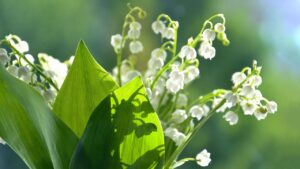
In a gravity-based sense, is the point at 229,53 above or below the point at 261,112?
above

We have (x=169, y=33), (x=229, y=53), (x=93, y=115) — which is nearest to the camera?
(x=93, y=115)

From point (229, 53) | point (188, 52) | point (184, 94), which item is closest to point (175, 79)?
point (188, 52)

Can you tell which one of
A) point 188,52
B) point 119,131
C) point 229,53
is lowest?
point 119,131

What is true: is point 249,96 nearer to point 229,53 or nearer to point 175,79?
point 175,79

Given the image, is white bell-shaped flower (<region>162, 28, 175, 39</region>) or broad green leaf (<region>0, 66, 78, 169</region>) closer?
broad green leaf (<region>0, 66, 78, 169</region>)

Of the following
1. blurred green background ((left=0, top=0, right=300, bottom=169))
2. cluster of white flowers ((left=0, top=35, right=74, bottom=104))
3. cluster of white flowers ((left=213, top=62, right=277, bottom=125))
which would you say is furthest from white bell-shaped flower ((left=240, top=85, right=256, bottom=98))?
blurred green background ((left=0, top=0, right=300, bottom=169))

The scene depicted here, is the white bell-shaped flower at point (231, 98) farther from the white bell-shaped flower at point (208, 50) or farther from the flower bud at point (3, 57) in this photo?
the flower bud at point (3, 57)

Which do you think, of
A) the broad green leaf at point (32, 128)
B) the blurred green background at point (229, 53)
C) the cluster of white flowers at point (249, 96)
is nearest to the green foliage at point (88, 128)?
the broad green leaf at point (32, 128)

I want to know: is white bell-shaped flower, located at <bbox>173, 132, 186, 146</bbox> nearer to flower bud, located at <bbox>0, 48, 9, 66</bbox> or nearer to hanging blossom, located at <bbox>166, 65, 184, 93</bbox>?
hanging blossom, located at <bbox>166, 65, 184, 93</bbox>
